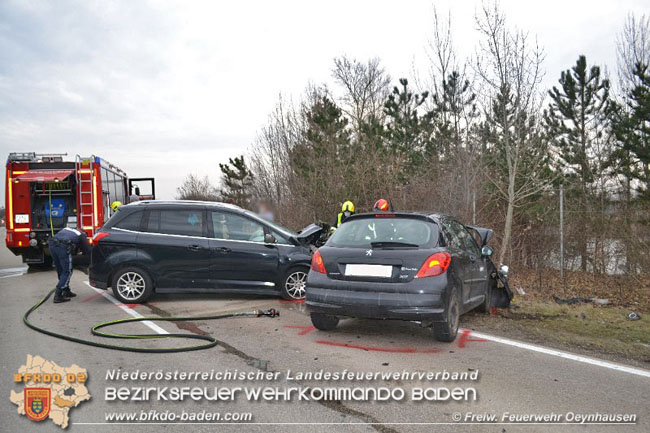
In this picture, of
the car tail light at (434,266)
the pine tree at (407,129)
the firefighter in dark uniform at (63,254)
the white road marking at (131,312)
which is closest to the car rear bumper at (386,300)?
the car tail light at (434,266)

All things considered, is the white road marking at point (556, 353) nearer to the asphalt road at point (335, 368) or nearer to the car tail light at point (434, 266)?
the asphalt road at point (335, 368)

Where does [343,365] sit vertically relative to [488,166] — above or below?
below

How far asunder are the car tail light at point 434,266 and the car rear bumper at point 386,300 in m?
0.07

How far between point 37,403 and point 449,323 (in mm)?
4019

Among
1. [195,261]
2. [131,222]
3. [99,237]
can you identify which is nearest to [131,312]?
[195,261]

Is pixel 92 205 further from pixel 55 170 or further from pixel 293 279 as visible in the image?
pixel 293 279

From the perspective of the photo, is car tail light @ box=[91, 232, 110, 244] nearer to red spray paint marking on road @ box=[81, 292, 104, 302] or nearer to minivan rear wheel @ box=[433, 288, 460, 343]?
red spray paint marking on road @ box=[81, 292, 104, 302]

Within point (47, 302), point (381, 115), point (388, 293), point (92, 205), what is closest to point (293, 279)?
point (388, 293)

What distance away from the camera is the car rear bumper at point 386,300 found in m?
5.53

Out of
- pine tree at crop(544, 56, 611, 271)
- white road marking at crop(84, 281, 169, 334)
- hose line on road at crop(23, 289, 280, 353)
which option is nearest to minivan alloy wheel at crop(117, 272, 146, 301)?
white road marking at crop(84, 281, 169, 334)

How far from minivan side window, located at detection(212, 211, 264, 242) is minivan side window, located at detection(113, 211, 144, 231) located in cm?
129

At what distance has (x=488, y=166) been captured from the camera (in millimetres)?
13266

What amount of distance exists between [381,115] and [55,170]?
83.5 ft

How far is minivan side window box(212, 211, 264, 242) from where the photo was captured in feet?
28.8
